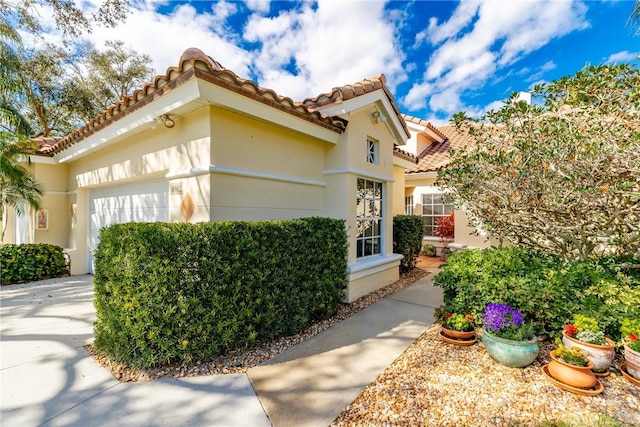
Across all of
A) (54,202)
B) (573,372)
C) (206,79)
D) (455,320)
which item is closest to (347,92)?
(206,79)

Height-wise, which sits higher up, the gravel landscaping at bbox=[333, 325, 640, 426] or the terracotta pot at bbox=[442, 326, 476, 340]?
the terracotta pot at bbox=[442, 326, 476, 340]

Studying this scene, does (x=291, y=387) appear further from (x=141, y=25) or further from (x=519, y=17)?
(x=141, y=25)

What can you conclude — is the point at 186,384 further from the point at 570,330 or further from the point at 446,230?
the point at 446,230

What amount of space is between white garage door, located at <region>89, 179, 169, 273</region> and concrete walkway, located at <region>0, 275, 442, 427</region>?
1942mm

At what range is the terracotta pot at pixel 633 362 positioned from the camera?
3.52 metres

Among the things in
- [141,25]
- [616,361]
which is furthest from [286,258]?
[141,25]

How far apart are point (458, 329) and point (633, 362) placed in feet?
6.91

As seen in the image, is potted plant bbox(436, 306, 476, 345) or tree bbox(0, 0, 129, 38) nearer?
potted plant bbox(436, 306, 476, 345)

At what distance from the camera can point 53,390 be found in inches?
137

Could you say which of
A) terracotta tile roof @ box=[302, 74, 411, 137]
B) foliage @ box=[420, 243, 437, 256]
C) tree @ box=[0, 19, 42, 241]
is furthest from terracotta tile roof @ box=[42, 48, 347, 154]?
foliage @ box=[420, 243, 437, 256]

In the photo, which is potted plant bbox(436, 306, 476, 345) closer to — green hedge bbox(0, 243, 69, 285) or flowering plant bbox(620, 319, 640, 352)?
flowering plant bbox(620, 319, 640, 352)

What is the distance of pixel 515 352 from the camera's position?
3904mm

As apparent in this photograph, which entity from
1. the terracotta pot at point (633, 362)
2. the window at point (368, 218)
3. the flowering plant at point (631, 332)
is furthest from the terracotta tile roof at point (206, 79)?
the terracotta pot at point (633, 362)

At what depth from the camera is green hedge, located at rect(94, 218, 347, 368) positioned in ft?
12.5
